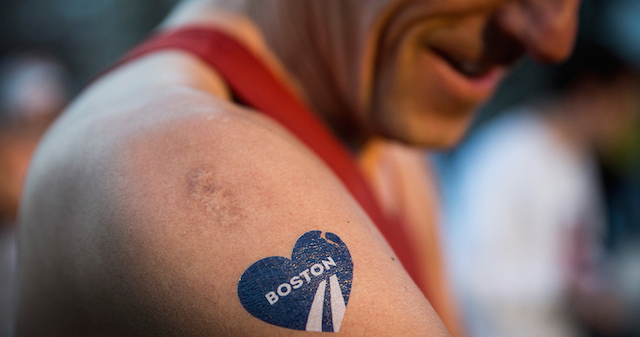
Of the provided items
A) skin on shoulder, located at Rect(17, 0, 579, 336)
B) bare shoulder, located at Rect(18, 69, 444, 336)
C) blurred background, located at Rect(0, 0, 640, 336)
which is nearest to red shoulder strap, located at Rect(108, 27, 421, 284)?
skin on shoulder, located at Rect(17, 0, 579, 336)

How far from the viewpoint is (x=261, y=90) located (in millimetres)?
710

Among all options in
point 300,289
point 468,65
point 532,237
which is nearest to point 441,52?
point 468,65

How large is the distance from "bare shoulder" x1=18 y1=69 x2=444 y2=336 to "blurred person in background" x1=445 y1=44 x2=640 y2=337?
1825 mm

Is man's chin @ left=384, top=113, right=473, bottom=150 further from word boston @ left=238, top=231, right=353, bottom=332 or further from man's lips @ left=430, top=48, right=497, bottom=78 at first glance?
word boston @ left=238, top=231, right=353, bottom=332

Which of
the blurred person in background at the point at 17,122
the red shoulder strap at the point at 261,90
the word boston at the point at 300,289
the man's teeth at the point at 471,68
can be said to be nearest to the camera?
the word boston at the point at 300,289

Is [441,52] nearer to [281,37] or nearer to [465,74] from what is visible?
Result: [465,74]

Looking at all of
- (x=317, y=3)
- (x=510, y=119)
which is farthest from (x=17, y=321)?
(x=510, y=119)

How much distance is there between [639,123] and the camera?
2783 millimetres

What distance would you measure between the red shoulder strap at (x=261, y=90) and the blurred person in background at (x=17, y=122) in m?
0.69

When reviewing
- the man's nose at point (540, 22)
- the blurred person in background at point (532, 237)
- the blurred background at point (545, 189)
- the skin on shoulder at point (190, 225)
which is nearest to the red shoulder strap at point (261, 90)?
the skin on shoulder at point (190, 225)

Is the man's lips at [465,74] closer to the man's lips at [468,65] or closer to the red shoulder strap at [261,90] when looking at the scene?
the man's lips at [468,65]

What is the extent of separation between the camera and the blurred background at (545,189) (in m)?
2.11

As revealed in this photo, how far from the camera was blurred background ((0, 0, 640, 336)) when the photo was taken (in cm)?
211

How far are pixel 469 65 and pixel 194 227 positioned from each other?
53 centimetres
